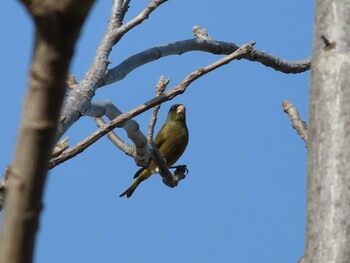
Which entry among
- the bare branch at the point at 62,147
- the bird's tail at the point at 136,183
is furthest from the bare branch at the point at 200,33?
the bird's tail at the point at 136,183

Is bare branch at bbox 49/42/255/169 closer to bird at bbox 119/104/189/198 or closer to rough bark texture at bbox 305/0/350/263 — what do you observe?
rough bark texture at bbox 305/0/350/263

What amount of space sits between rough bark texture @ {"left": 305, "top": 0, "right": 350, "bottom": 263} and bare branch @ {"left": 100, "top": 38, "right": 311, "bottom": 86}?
2.51 m

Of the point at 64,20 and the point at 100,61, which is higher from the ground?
the point at 100,61

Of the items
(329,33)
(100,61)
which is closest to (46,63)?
(329,33)

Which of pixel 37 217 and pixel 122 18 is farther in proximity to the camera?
pixel 122 18

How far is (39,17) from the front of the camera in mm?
771

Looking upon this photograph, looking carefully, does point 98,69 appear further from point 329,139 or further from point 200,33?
point 329,139

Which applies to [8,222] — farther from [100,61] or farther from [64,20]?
[100,61]

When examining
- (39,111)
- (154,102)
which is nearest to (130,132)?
(154,102)

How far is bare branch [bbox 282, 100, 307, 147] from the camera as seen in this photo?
8.02 feet

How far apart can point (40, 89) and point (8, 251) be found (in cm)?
18

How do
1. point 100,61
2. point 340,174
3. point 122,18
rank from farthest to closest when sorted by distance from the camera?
point 122,18 < point 100,61 < point 340,174

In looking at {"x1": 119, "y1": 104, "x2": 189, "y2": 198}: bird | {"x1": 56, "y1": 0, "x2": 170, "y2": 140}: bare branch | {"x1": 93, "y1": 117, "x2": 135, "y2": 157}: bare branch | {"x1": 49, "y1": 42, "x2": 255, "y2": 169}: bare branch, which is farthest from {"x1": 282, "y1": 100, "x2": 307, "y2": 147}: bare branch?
{"x1": 119, "y1": 104, "x2": 189, "y2": 198}: bird

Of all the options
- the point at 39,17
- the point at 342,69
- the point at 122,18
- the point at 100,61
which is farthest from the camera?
the point at 122,18
